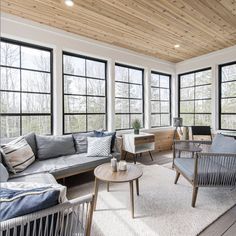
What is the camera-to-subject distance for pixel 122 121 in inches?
165

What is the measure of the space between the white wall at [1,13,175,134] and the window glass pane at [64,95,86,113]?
21cm

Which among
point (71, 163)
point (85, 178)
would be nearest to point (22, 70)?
point (71, 163)

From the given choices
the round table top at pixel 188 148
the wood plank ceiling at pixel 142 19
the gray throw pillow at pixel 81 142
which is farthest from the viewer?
the round table top at pixel 188 148

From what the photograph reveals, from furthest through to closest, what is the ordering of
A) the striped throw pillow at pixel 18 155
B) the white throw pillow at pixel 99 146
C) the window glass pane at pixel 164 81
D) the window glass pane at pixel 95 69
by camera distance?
the window glass pane at pixel 164 81
the window glass pane at pixel 95 69
the white throw pillow at pixel 99 146
the striped throw pillow at pixel 18 155

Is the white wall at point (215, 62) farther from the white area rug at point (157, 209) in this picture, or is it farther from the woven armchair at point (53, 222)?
the woven armchair at point (53, 222)

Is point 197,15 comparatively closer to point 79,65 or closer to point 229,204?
point 79,65

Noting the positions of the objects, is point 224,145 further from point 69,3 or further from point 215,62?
point 69,3

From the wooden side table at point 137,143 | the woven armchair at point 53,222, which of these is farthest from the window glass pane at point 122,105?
the woven armchair at point 53,222

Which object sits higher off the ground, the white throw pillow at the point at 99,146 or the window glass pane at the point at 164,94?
the window glass pane at the point at 164,94

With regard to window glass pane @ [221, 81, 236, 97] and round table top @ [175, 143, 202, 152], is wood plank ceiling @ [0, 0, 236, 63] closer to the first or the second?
window glass pane @ [221, 81, 236, 97]

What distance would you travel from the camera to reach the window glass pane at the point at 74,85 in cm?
339

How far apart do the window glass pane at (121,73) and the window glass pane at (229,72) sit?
8.25 ft

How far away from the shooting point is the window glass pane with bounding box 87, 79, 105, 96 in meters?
3.71

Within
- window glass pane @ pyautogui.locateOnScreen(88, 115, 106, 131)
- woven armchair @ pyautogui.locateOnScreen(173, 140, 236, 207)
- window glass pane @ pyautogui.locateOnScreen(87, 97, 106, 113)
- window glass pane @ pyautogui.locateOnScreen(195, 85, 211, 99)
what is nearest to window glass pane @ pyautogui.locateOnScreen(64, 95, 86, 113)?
window glass pane @ pyautogui.locateOnScreen(87, 97, 106, 113)
